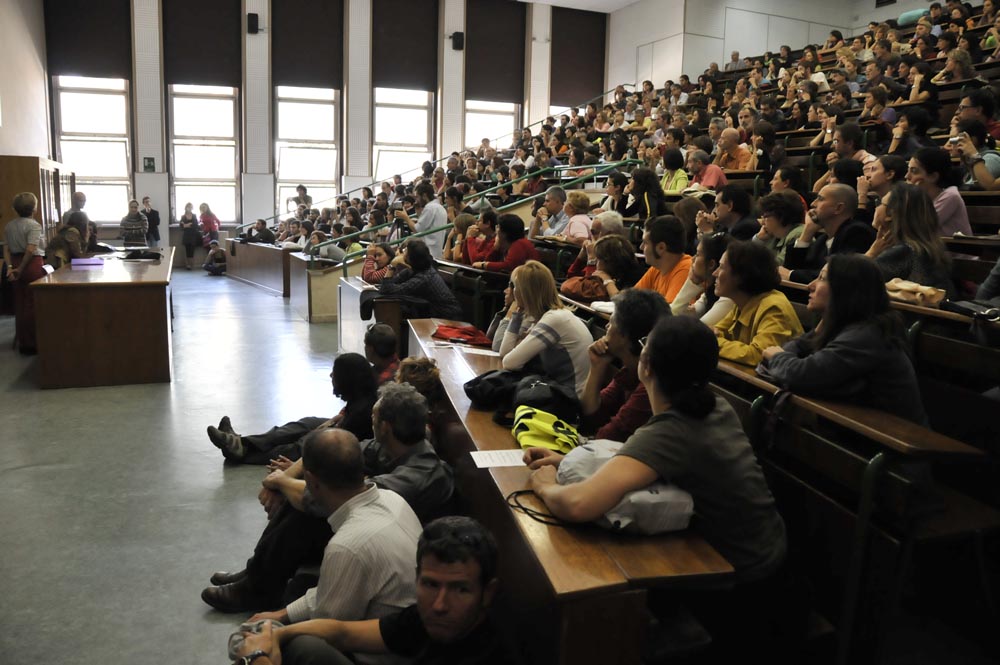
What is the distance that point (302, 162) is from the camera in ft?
56.1

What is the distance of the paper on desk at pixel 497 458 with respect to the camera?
2533 millimetres

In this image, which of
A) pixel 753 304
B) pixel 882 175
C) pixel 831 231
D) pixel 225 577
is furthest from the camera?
pixel 882 175

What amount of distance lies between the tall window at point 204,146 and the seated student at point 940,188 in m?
15.1

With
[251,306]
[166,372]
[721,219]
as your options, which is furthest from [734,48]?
[166,372]

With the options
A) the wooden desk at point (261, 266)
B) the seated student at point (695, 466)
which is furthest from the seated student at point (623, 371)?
the wooden desk at point (261, 266)

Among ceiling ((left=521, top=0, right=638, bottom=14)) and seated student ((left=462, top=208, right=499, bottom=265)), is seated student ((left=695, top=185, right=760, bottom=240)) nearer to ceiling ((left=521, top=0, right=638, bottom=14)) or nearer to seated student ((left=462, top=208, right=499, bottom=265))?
seated student ((left=462, top=208, right=499, bottom=265))

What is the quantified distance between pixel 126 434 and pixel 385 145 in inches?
545

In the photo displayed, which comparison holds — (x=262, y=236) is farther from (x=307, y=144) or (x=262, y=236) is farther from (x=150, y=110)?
(x=150, y=110)

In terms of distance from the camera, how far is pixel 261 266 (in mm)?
12445

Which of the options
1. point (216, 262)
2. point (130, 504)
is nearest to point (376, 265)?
point (130, 504)

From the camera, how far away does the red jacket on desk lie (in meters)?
5.93

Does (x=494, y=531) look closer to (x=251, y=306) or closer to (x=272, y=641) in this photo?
(x=272, y=641)

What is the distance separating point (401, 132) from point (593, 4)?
5.61 m

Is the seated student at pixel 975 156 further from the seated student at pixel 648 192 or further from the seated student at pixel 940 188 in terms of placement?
the seated student at pixel 648 192
